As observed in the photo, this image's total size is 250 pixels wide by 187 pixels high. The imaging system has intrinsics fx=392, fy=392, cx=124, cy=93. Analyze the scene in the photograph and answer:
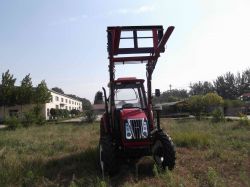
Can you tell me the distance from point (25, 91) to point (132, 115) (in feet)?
152

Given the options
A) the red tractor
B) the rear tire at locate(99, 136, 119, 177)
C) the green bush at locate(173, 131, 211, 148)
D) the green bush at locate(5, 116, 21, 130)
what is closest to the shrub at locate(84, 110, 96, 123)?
the green bush at locate(5, 116, 21, 130)

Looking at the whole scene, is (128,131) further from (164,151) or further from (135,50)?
(135,50)

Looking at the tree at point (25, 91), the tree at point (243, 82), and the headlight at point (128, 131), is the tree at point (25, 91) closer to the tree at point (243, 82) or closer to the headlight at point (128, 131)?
the headlight at point (128, 131)

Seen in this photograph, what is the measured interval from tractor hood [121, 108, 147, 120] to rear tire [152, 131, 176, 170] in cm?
66

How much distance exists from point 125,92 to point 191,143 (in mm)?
4670

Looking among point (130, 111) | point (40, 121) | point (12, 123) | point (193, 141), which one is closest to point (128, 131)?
point (130, 111)

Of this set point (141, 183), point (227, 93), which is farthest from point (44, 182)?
point (227, 93)

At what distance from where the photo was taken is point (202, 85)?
125375 millimetres

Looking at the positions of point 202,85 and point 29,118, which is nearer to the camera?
point 29,118

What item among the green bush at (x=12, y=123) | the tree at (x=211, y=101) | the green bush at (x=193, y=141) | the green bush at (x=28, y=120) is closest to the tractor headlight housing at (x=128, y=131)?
the green bush at (x=193, y=141)

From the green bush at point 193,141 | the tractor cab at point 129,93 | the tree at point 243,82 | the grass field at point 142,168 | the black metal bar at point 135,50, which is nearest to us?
the grass field at point 142,168

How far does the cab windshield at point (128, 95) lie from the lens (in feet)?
37.8

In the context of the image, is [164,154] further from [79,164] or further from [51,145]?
[51,145]

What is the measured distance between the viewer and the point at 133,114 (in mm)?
10633
